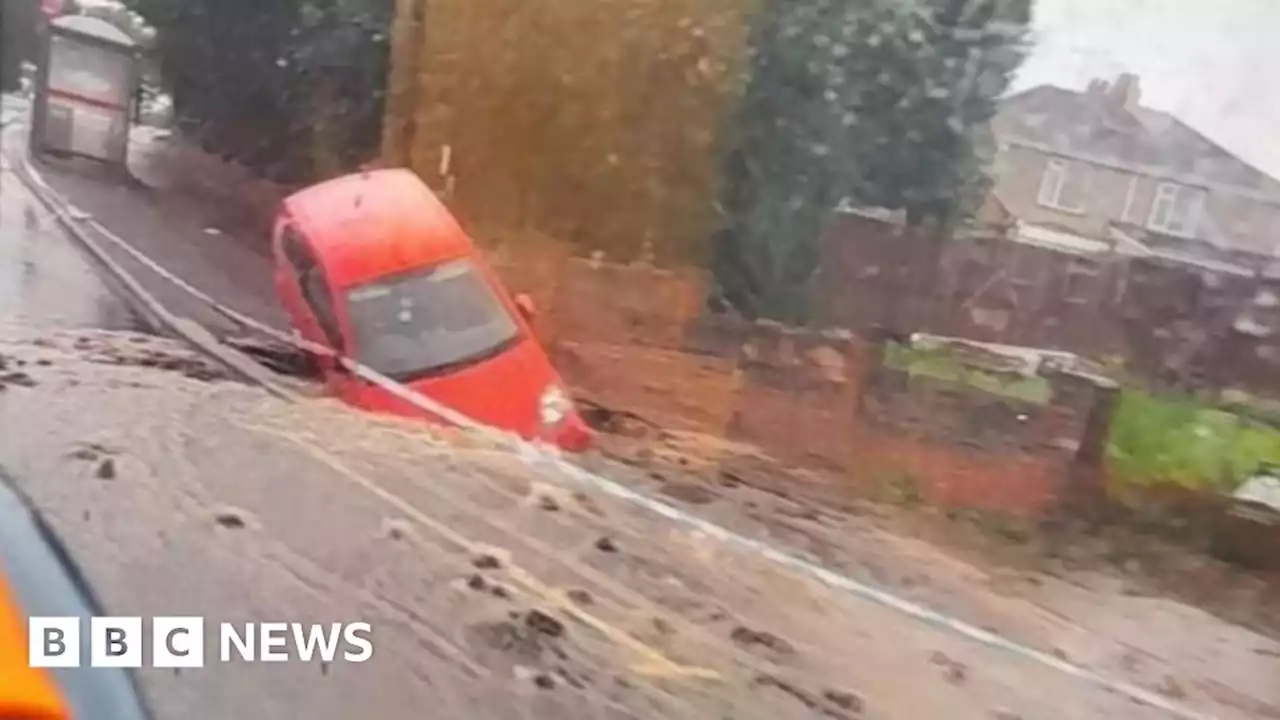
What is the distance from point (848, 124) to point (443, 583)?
0.44 meters

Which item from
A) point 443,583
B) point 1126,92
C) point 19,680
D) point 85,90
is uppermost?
point 1126,92

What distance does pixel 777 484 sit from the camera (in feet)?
3.23

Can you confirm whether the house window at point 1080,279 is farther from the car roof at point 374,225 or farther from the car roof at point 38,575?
the car roof at point 38,575

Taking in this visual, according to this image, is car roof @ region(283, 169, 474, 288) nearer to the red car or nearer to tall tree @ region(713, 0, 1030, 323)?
the red car

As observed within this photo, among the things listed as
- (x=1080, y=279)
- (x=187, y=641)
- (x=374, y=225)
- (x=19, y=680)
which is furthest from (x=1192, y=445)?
(x=19, y=680)

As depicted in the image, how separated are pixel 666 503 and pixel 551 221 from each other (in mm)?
220

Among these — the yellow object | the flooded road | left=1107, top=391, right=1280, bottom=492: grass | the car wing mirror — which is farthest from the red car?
left=1107, top=391, right=1280, bottom=492: grass

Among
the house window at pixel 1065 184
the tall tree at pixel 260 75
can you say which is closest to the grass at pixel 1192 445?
the house window at pixel 1065 184

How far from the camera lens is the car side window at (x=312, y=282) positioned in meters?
1.05

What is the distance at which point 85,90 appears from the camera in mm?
1045

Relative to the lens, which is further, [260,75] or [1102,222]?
[260,75]

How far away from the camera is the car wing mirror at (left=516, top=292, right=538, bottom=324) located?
3.33ft

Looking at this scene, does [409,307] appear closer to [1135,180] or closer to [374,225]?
[374,225]

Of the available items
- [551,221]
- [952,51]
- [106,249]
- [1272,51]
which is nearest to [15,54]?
[106,249]
